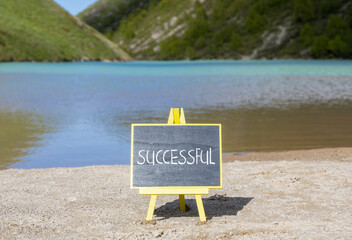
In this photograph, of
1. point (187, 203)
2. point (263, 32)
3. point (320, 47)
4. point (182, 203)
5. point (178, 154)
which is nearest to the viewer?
point (178, 154)

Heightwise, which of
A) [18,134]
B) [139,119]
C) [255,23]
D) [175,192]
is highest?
[255,23]

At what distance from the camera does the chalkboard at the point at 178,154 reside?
21.0 ft

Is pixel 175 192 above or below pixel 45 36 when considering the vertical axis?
below

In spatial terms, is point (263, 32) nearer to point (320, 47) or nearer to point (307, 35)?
point (307, 35)

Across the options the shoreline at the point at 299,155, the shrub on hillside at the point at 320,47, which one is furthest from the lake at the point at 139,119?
the shrub on hillside at the point at 320,47

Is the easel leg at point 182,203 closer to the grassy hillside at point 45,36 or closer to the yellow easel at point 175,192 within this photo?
the yellow easel at point 175,192

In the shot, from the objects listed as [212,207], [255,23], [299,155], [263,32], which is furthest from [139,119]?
[255,23]

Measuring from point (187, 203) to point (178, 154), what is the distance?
1322 mm

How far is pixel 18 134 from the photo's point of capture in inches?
590

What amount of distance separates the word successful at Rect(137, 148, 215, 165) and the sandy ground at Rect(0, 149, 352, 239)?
2.55ft

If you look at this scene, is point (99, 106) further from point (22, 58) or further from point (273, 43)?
point (273, 43)

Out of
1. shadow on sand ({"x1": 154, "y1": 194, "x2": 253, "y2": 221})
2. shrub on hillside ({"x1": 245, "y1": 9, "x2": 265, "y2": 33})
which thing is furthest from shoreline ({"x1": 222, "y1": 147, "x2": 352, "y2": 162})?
shrub on hillside ({"x1": 245, "y1": 9, "x2": 265, "y2": 33})

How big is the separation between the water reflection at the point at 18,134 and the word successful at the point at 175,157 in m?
5.48

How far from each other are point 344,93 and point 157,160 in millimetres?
24161
